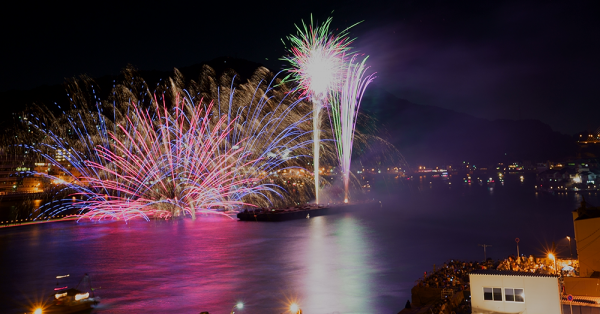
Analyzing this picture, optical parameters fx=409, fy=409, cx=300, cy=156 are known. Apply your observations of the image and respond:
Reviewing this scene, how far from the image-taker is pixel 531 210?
44.4 m

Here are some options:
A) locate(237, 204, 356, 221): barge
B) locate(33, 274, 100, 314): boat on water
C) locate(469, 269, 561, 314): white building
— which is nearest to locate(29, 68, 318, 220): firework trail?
locate(237, 204, 356, 221): barge

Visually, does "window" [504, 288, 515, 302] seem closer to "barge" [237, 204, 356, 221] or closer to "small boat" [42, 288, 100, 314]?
"small boat" [42, 288, 100, 314]

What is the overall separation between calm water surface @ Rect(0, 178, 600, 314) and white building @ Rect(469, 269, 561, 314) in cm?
445

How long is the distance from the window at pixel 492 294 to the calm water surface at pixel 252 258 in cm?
448

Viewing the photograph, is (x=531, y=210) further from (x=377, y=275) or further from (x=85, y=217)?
(x=85, y=217)

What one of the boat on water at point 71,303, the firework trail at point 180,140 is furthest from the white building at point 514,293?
the firework trail at point 180,140

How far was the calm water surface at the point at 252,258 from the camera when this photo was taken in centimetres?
1398

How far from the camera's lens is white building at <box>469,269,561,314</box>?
8.55m

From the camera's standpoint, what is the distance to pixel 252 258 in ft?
67.4

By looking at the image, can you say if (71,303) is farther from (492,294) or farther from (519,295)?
(519,295)

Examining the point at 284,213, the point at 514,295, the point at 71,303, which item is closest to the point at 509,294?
the point at 514,295

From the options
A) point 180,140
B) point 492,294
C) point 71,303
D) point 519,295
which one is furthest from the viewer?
point 180,140

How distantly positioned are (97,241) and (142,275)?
10637mm

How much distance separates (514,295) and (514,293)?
0.04m
